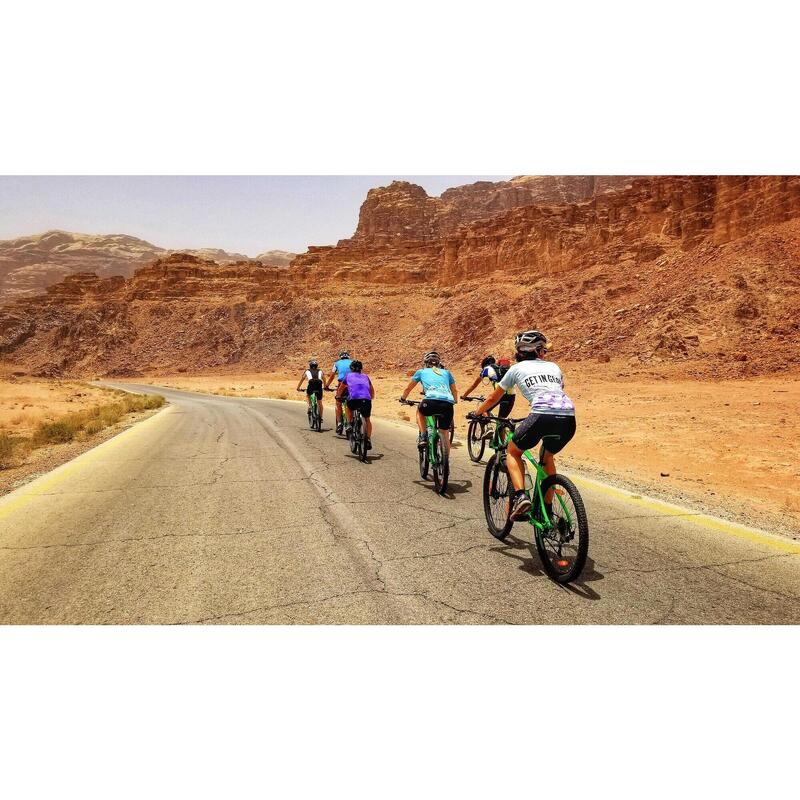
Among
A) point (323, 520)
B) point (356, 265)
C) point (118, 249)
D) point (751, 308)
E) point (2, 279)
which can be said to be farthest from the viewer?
point (118, 249)

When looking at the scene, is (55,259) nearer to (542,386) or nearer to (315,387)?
(315,387)

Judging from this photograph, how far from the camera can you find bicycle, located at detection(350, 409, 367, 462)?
1008 cm

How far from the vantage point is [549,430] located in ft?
15.3

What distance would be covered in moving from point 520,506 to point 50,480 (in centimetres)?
761

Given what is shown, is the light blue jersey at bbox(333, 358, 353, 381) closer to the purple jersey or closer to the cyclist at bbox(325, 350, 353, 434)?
the cyclist at bbox(325, 350, 353, 434)

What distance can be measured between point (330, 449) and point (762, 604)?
869 centimetres

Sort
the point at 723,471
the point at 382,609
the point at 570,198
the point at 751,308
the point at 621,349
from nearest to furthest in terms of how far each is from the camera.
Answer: the point at 382,609, the point at 723,471, the point at 751,308, the point at 621,349, the point at 570,198

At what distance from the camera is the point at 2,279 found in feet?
534

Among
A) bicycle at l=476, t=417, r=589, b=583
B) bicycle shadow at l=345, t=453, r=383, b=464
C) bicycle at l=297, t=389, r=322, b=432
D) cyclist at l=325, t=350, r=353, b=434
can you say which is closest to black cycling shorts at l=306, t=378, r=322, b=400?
bicycle at l=297, t=389, r=322, b=432

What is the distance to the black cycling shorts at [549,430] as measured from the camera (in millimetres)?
4633

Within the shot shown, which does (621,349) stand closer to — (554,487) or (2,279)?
(554,487)

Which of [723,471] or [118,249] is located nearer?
[723,471]

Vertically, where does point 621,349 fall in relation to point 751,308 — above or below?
below

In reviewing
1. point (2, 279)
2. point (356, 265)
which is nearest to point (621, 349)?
point (356, 265)
